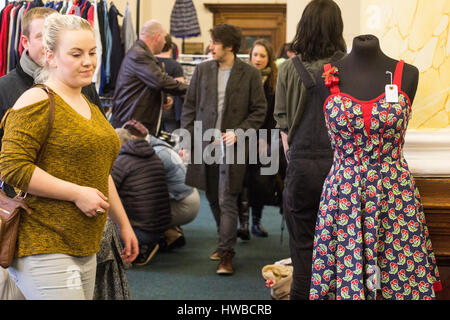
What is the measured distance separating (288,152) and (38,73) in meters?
1.20

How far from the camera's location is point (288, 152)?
273 cm

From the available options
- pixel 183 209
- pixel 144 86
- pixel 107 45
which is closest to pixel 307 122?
pixel 183 209

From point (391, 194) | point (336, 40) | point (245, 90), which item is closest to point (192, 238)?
point (245, 90)

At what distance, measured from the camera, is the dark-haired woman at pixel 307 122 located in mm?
2574

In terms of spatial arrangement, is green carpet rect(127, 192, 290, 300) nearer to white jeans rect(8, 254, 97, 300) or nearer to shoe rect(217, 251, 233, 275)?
shoe rect(217, 251, 233, 275)

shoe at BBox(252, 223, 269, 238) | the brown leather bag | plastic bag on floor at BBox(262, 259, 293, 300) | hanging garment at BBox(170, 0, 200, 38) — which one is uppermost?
hanging garment at BBox(170, 0, 200, 38)

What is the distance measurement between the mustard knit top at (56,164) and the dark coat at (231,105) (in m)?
2.25

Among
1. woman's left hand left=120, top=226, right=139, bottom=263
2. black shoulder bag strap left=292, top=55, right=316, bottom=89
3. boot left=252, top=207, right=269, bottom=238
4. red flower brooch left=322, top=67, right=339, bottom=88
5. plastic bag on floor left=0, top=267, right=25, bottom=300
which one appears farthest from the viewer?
boot left=252, top=207, right=269, bottom=238

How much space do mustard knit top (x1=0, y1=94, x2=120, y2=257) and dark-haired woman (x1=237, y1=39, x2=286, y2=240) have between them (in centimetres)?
263

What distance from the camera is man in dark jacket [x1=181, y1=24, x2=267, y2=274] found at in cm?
398

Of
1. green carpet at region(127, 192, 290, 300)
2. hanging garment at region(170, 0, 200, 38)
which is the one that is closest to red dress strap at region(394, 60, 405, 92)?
green carpet at region(127, 192, 290, 300)

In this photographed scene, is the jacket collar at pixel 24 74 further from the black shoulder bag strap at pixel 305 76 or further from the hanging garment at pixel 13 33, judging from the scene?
the hanging garment at pixel 13 33

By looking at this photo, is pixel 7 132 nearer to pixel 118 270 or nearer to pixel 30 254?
pixel 30 254

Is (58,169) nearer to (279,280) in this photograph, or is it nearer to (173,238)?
(279,280)
